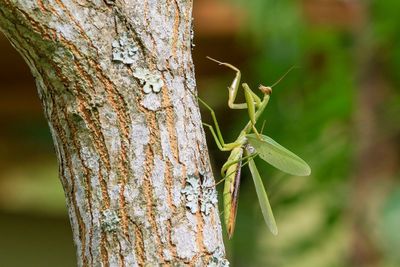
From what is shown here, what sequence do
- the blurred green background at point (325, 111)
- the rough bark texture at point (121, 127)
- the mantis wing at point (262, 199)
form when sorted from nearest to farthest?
the rough bark texture at point (121, 127) < the mantis wing at point (262, 199) < the blurred green background at point (325, 111)

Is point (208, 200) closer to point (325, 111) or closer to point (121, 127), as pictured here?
point (121, 127)

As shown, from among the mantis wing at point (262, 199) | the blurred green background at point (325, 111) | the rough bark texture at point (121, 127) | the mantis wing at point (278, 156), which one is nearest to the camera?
the rough bark texture at point (121, 127)

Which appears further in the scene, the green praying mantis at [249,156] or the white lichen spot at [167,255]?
the green praying mantis at [249,156]

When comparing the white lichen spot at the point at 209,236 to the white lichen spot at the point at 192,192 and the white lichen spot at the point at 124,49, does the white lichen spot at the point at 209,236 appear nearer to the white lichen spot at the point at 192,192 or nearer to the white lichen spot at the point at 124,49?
the white lichen spot at the point at 192,192

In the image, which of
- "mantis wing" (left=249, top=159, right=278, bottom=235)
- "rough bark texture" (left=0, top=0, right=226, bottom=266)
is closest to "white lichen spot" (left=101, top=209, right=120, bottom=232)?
"rough bark texture" (left=0, top=0, right=226, bottom=266)

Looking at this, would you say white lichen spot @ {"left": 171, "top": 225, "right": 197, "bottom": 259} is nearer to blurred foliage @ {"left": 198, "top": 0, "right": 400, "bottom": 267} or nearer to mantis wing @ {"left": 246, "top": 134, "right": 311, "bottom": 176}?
mantis wing @ {"left": 246, "top": 134, "right": 311, "bottom": 176}

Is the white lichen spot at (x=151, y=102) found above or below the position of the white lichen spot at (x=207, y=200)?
above

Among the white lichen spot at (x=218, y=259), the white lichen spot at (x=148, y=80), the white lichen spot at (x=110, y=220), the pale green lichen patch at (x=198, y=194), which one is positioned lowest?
the white lichen spot at (x=218, y=259)

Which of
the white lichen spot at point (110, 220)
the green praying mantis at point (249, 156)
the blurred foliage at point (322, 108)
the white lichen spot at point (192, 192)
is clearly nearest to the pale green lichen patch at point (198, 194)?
the white lichen spot at point (192, 192)
